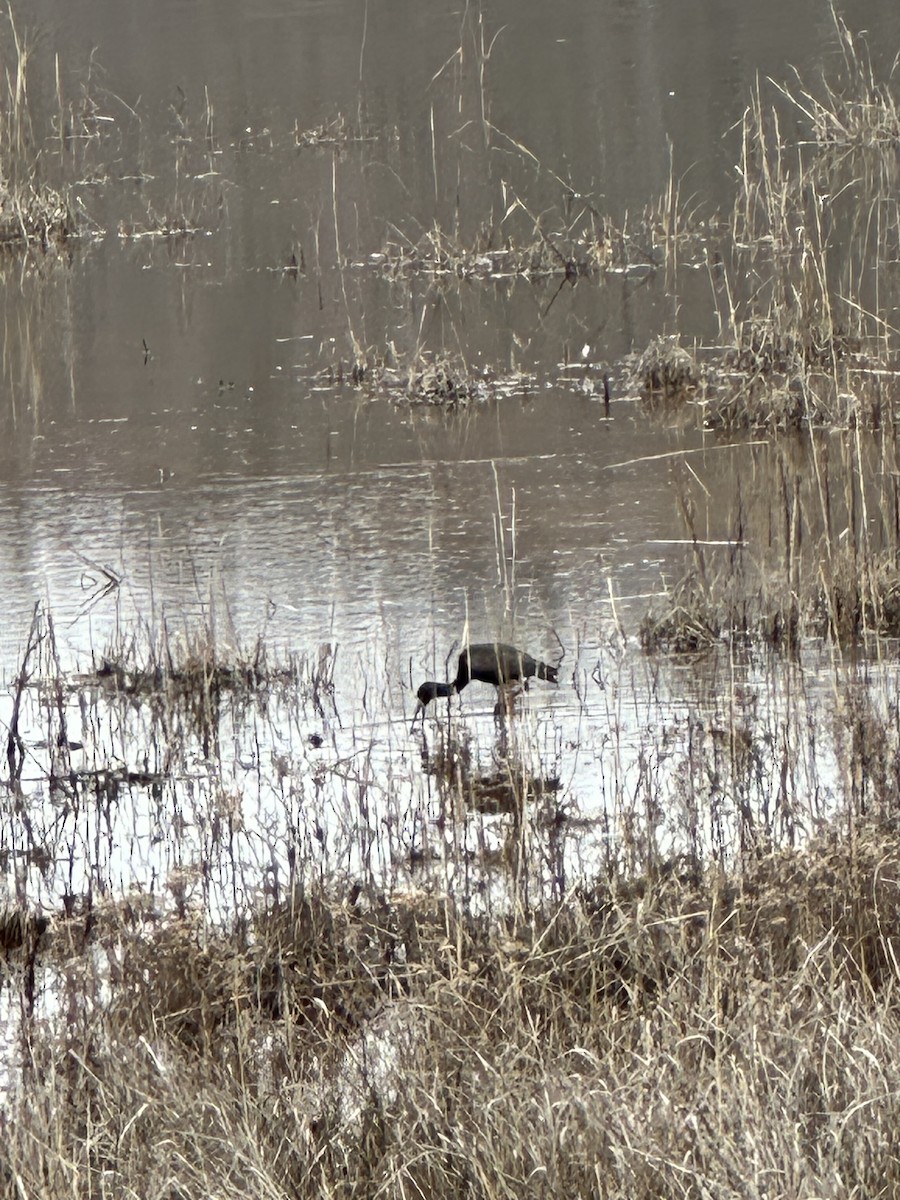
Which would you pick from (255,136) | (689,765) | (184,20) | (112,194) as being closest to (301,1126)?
(689,765)

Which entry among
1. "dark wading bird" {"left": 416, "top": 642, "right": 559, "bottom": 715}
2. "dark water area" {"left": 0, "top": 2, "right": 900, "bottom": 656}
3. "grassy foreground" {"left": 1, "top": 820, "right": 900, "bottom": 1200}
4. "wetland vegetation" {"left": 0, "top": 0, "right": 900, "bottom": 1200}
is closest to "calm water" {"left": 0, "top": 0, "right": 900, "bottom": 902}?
"dark water area" {"left": 0, "top": 2, "right": 900, "bottom": 656}

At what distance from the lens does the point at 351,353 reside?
10227 millimetres

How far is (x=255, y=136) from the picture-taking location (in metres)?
18.0

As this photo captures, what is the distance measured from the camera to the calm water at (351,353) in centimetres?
639

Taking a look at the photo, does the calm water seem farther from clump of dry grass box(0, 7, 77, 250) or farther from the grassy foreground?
the grassy foreground

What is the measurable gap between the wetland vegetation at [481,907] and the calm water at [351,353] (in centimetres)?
27

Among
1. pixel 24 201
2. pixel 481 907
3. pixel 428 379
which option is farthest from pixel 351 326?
pixel 481 907

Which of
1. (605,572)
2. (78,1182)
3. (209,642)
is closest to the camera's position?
(78,1182)

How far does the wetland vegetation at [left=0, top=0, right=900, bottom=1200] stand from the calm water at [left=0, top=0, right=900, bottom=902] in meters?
0.27

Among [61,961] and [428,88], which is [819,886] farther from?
[428,88]

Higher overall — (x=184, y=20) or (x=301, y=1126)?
(x=184, y=20)

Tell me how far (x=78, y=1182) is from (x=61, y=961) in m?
1.12

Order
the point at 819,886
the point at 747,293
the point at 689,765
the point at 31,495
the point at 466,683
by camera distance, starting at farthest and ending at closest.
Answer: the point at 747,293, the point at 31,495, the point at 466,683, the point at 689,765, the point at 819,886

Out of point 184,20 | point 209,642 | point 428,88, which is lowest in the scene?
point 209,642
